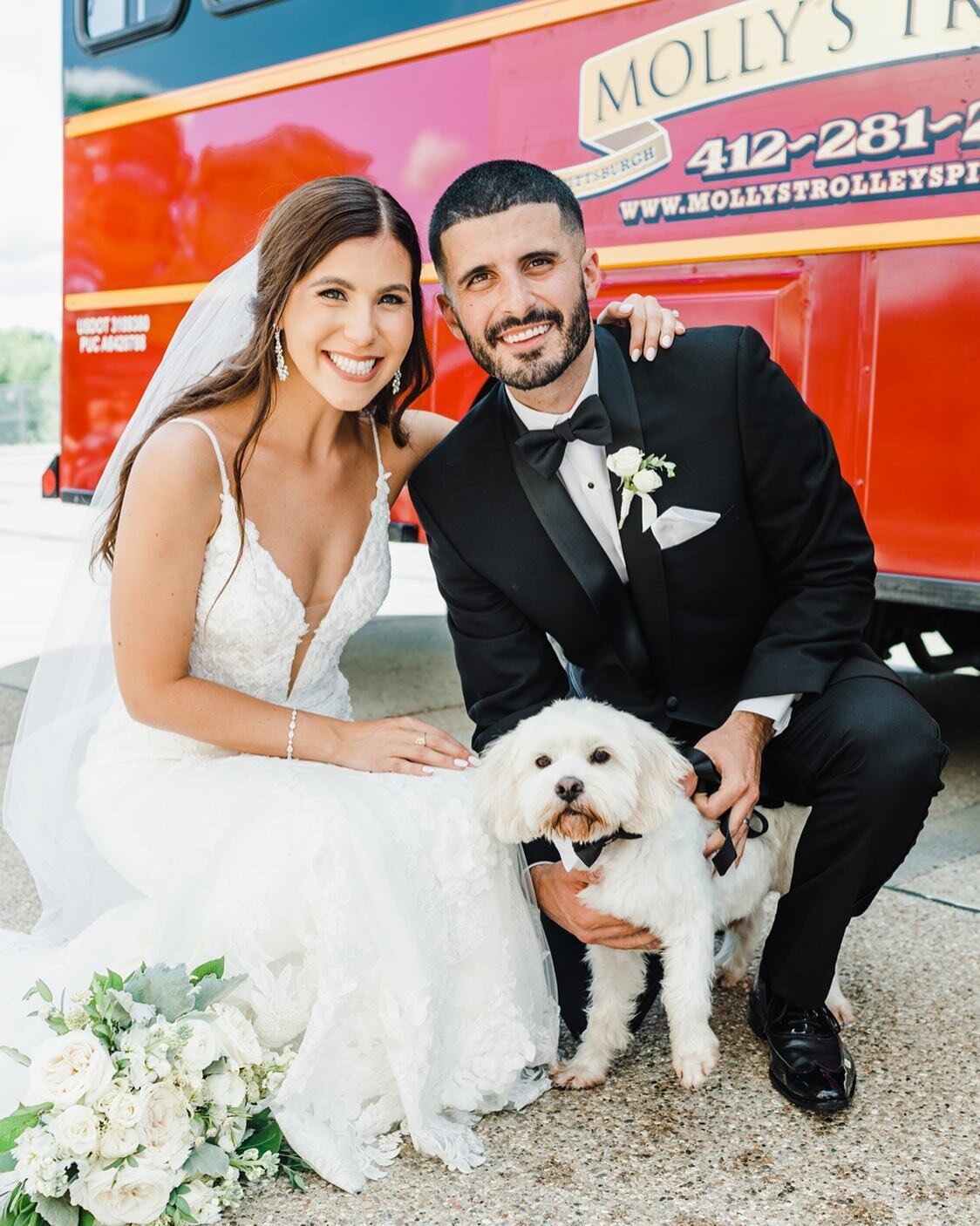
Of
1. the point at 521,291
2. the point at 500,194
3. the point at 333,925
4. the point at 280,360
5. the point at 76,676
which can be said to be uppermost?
the point at 500,194

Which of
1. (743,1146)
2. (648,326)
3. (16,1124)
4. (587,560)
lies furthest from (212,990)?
(648,326)

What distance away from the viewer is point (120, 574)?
268 cm

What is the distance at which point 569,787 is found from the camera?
2.39 meters

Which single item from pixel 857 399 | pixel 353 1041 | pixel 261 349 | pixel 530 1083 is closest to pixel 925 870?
pixel 857 399

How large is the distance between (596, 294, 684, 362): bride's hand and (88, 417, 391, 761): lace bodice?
69cm

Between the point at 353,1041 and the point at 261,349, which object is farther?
the point at 261,349

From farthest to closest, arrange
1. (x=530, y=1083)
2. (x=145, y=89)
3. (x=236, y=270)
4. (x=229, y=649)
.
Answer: (x=145, y=89)
(x=236, y=270)
(x=229, y=649)
(x=530, y=1083)

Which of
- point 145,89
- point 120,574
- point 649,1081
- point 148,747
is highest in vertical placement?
point 145,89

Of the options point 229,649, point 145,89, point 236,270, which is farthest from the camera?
point 145,89

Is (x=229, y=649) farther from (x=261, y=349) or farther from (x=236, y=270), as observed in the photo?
(x=236, y=270)

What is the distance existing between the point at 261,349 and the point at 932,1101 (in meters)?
2.11

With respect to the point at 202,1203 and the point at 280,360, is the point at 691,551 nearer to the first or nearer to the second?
the point at 280,360

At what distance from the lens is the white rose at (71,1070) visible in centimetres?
208

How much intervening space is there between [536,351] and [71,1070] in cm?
169
